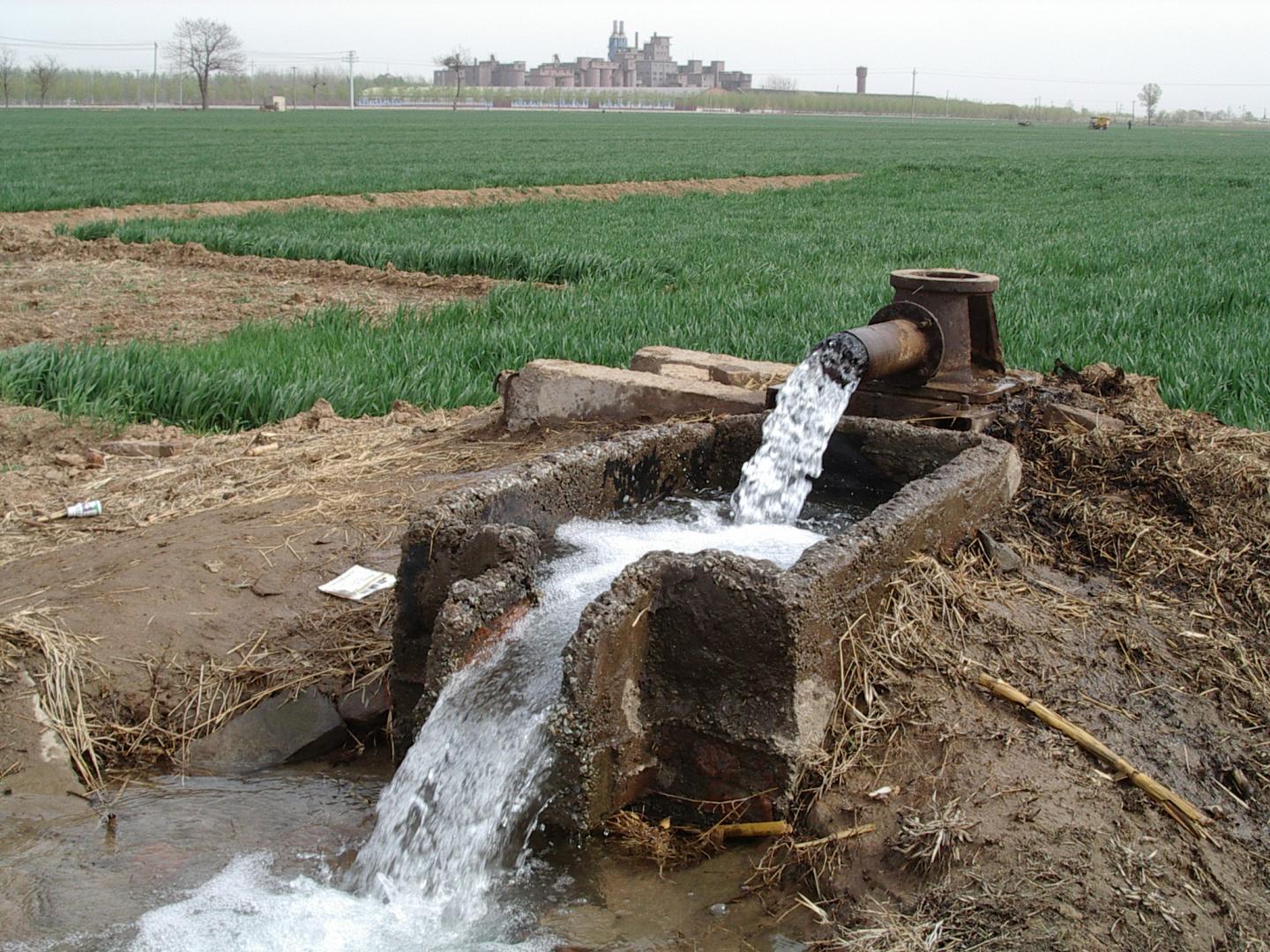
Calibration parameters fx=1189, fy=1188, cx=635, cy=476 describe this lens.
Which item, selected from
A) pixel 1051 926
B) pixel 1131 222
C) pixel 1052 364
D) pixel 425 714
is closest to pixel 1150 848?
pixel 1051 926

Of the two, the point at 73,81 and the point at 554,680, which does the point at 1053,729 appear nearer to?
the point at 554,680

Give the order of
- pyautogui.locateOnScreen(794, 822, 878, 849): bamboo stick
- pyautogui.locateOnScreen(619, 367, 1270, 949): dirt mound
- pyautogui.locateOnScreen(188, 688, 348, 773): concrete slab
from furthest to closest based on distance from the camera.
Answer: pyautogui.locateOnScreen(188, 688, 348, 773): concrete slab
pyautogui.locateOnScreen(794, 822, 878, 849): bamboo stick
pyautogui.locateOnScreen(619, 367, 1270, 949): dirt mound

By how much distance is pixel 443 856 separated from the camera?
9.58ft

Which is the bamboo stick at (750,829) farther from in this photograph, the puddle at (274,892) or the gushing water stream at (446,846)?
the gushing water stream at (446,846)

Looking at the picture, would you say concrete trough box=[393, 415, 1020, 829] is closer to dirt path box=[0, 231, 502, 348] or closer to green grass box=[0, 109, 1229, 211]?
dirt path box=[0, 231, 502, 348]

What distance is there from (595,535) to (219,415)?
3.44 metres

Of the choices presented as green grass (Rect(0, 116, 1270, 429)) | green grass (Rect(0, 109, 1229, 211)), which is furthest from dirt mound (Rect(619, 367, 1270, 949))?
green grass (Rect(0, 109, 1229, 211))

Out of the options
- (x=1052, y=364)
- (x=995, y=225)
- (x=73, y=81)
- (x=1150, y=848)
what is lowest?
(x=1150, y=848)

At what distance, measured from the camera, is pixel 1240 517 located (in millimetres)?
4207

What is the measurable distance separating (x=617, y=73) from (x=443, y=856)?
16766 centimetres

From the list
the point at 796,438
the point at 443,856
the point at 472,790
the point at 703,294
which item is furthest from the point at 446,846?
the point at 703,294

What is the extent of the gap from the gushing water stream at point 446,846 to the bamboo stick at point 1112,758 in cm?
115

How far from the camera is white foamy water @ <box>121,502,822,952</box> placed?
2680 millimetres

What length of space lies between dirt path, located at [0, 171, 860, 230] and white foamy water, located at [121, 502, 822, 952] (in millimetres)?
16141
